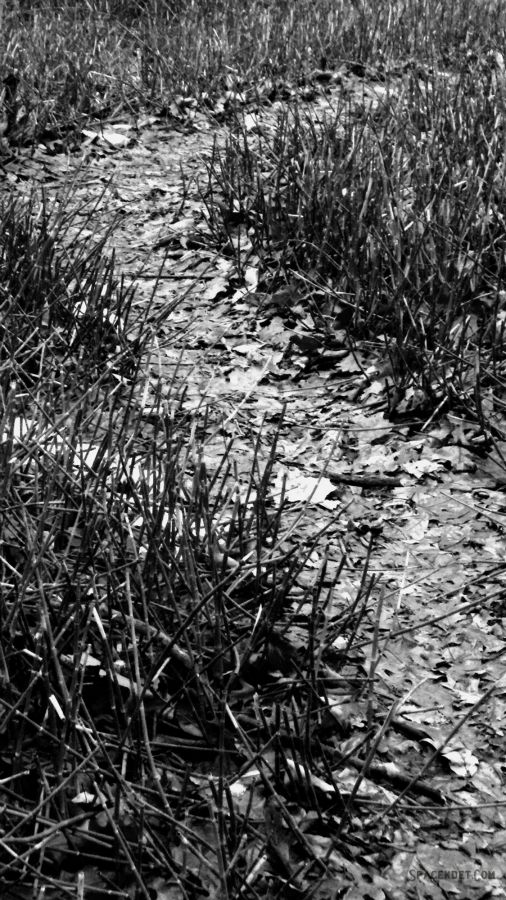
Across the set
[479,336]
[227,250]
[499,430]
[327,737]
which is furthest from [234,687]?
[227,250]

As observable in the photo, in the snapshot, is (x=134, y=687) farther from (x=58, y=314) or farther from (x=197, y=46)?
(x=197, y=46)

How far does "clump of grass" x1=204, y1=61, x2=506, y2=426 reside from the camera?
3215 millimetres

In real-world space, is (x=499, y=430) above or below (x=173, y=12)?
below

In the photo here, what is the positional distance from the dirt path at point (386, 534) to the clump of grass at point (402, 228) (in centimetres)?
19

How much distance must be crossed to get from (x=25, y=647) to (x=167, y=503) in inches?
19.9

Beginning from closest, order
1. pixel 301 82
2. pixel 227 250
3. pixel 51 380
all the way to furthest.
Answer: pixel 51 380, pixel 227 250, pixel 301 82

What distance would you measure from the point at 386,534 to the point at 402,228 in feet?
5.34

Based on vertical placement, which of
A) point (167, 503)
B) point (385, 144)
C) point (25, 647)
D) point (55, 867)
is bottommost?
point (55, 867)

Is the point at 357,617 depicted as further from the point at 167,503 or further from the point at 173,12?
the point at 173,12

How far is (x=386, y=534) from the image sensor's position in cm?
264

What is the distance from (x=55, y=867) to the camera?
1.59 m

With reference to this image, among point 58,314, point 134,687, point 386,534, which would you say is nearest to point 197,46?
point 58,314

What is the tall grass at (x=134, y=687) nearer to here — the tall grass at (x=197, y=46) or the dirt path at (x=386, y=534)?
the dirt path at (x=386, y=534)

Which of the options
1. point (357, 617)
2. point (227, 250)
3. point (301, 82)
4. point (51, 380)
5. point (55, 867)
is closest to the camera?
point (55, 867)
